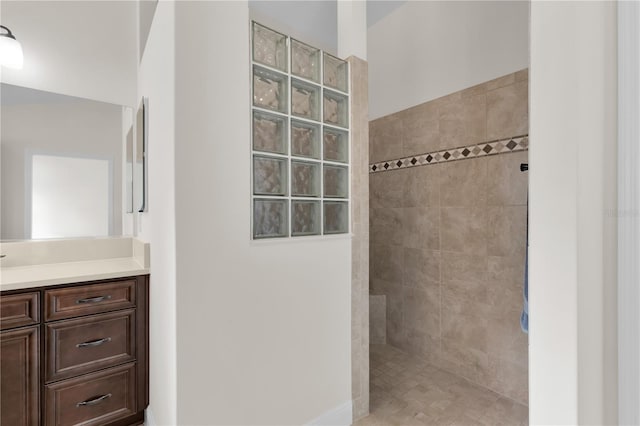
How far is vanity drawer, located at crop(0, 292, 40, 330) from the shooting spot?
1.32 m

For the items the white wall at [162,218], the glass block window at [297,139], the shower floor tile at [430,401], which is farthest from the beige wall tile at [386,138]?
the white wall at [162,218]

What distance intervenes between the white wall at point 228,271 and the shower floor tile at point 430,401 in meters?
0.55

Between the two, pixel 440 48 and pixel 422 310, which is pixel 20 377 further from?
pixel 440 48

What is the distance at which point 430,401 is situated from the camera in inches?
75.5

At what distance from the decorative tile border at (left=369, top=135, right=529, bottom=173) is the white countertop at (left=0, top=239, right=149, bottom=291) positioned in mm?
1996

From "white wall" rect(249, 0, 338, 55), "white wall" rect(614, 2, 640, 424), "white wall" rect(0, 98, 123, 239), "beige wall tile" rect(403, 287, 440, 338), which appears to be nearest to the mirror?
"white wall" rect(0, 98, 123, 239)

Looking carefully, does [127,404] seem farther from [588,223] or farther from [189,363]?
Answer: [588,223]

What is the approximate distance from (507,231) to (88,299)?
2391mm

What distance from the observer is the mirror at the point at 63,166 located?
1.75m

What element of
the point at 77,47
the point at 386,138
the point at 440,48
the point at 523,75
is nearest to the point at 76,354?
the point at 77,47

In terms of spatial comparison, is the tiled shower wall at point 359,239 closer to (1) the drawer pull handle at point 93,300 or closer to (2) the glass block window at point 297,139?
(2) the glass block window at point 297,139

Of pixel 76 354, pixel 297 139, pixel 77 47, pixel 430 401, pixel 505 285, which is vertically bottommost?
pixel 430 401

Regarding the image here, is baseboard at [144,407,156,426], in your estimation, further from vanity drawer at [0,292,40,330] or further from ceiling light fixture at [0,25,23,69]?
ceiling light fixture at [0,25,23,69]

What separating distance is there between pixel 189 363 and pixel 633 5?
→ 5.19 feet
